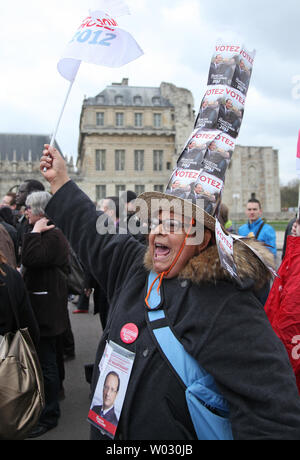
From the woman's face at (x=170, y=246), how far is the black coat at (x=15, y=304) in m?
1.52

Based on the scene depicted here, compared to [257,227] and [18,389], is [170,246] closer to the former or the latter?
[18,389]

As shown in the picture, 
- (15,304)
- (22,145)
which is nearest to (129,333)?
(15,304)

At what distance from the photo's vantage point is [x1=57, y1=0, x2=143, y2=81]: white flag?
7.18ft

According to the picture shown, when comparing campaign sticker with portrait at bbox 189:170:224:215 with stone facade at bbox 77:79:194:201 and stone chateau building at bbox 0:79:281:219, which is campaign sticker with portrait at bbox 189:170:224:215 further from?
stone facade at bbox 77:79:194:201

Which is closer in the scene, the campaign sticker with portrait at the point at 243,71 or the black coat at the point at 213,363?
the black coat at the point at 213,363

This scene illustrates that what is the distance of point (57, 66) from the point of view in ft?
7.34

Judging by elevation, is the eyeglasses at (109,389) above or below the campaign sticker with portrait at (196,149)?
below

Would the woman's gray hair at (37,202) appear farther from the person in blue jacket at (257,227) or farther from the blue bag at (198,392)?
the person in blue jacket at (257,227)

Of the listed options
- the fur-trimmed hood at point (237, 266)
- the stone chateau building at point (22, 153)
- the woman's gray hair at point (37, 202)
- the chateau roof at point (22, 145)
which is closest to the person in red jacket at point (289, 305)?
the fur-trimmed hood at point (237, 266)

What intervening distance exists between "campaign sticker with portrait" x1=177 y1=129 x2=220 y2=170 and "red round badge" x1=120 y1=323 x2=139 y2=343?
0.80 m

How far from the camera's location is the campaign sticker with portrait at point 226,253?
154cm

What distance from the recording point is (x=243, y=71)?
6.39ft

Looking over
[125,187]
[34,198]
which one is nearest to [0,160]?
[125,187]
